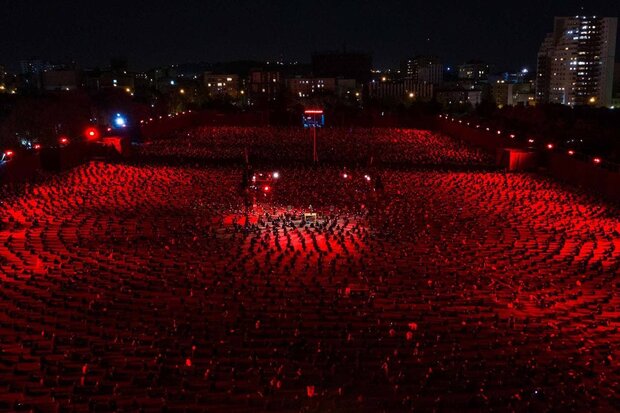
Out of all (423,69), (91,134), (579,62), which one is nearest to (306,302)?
(91,134)

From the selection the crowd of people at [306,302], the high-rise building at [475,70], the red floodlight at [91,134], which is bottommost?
the crowd of people at [306,302]

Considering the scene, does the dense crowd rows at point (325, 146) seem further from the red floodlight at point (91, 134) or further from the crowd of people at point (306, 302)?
the crowd of people at point (306, 302)

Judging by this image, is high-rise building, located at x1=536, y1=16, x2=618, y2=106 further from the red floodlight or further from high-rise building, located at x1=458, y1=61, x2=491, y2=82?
the red floodlight

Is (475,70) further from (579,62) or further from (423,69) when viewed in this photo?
(579,62)

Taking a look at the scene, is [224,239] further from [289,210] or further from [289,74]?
[289,74]

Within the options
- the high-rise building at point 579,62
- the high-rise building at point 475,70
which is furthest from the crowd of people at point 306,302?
the high-rise building at point 475,70

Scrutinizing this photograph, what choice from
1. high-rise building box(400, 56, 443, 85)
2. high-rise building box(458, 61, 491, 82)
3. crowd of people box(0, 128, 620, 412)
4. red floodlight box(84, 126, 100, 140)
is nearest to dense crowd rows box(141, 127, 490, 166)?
red floodlight box(84, 126, 100, 140)
